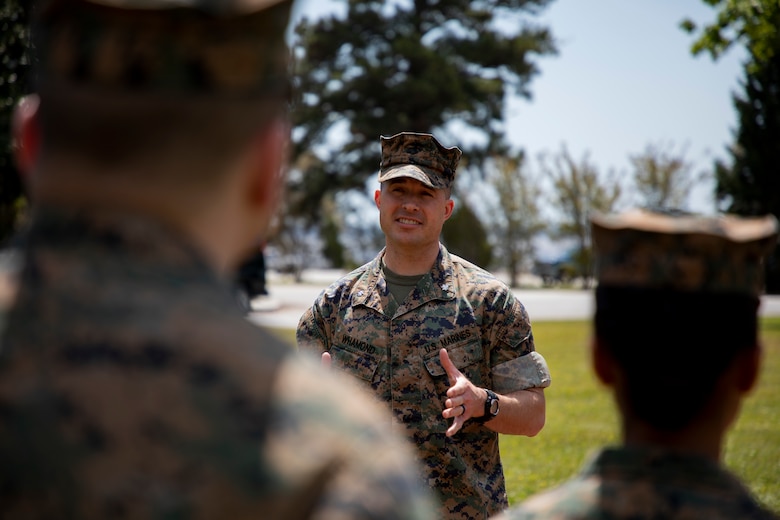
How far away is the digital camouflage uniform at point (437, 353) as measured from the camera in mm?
4133

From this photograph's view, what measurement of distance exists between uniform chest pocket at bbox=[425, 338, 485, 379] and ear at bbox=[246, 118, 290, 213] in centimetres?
274

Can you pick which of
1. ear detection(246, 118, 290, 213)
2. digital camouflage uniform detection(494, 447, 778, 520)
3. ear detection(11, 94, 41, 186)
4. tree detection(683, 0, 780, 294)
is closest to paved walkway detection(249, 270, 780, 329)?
tree detection(683, 0, 780, 294)

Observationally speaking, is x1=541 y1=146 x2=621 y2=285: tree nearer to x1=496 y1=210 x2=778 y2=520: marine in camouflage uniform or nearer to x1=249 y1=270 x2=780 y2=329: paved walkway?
x1=249 y1=270 x2=780 y2=329: paved walkway

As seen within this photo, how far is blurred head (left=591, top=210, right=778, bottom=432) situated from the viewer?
6.10ft

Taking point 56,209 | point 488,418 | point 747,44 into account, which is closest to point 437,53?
point 747,44

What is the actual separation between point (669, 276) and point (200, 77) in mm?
1017

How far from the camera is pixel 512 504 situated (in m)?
7.65

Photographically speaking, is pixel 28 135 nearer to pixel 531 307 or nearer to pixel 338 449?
pixel 338 449

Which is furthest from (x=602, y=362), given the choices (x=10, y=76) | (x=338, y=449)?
(x=10, y=76)

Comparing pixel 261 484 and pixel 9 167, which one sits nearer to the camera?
pixel 261 484

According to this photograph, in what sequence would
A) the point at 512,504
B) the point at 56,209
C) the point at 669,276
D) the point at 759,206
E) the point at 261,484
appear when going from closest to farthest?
the point at 261,484, the point at 56,209, the point at 669,276, the point at 512,504, the point at 759,206

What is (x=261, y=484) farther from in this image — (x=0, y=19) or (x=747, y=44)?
(x=0, y=19)

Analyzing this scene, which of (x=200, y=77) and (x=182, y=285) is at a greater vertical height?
(x=200, y=77)

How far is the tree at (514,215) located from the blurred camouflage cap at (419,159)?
4453 cm
